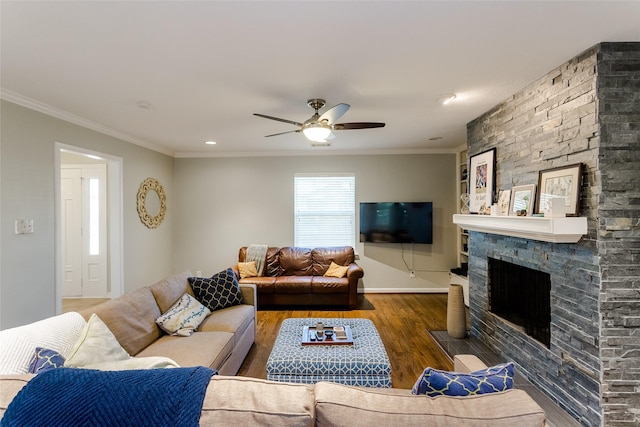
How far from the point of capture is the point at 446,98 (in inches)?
108

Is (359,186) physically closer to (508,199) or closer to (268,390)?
(508,199)

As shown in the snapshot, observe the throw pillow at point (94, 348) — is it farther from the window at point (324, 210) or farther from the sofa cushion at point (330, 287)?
the window at point (324, 210)

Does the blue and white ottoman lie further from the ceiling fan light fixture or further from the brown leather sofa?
the brown leather sofa

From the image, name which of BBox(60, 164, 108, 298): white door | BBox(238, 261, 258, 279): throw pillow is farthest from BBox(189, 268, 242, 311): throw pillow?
BBox(60, 164, 108, 298): white door

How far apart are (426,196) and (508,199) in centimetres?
258

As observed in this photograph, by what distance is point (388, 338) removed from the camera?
336cm

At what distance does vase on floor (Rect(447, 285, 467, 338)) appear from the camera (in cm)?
330

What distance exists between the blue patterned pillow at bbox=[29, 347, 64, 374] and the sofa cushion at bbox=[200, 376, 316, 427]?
100cm

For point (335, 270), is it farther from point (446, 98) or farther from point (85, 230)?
point (85, 230)

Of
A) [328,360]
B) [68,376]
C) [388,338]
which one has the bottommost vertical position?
[388,338]

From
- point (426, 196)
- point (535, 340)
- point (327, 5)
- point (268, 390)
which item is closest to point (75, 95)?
point (327, 5)

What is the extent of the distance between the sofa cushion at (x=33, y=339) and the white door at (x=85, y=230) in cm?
390

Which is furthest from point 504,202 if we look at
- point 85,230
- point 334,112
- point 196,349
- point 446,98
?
point 85,230

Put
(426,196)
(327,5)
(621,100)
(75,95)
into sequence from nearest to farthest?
1. (327,5)
2. (621,100)
3. (75,95)
4. (426,196)
